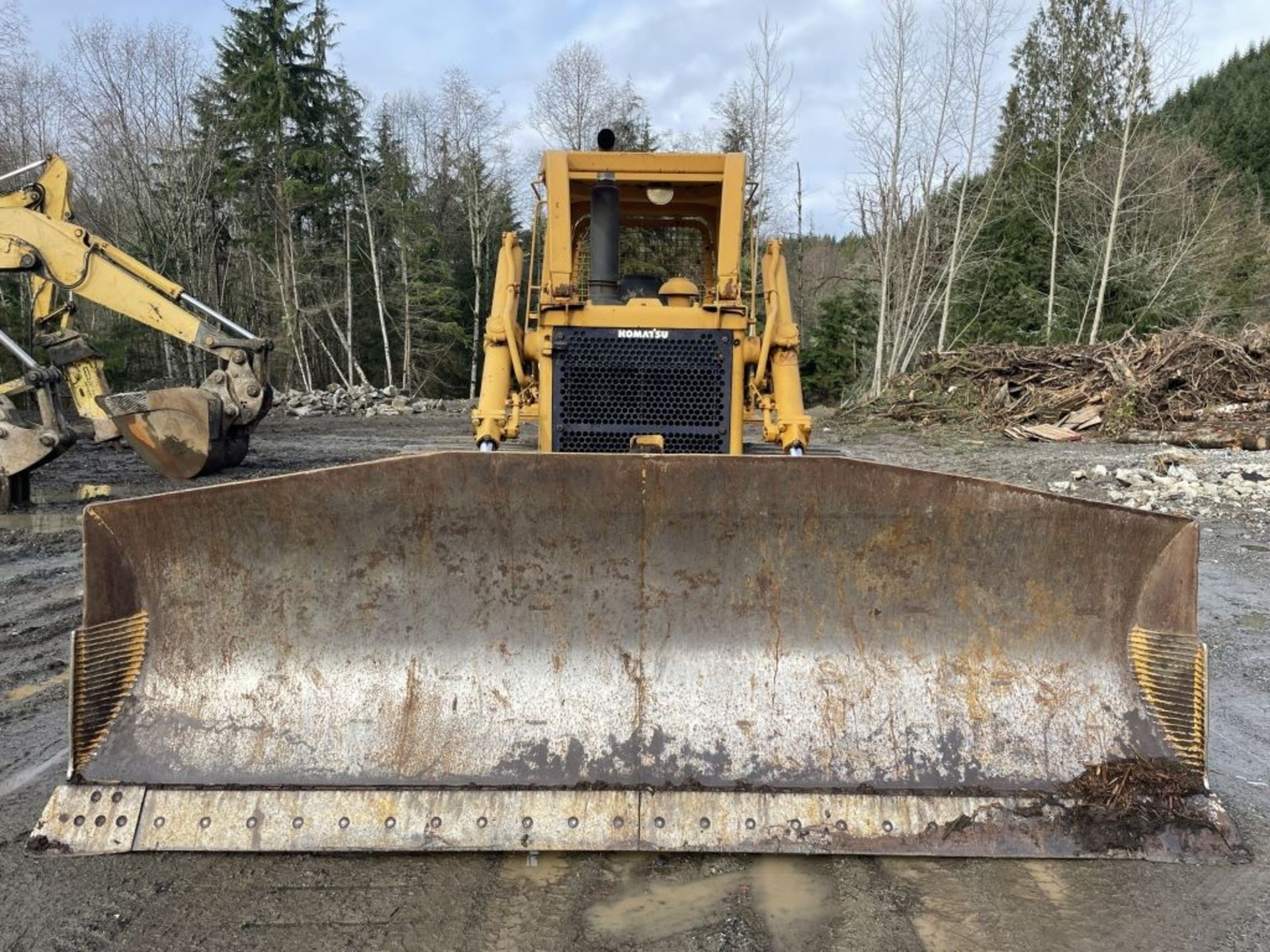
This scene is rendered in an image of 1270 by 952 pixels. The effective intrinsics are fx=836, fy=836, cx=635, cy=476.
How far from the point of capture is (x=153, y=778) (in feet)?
7.85

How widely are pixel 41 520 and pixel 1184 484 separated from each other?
1106cm

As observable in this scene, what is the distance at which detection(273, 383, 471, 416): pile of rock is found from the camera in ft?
73.4

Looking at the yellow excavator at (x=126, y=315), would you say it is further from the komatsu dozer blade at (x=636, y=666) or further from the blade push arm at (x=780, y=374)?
the komatsu dozer blade at (x=636, y=666)

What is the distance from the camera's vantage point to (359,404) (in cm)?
2330

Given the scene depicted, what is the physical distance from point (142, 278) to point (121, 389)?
15.6 m

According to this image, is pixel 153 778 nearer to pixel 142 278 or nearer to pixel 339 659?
pixel 339 659

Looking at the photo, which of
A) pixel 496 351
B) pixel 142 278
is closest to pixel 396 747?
pixel 496 351

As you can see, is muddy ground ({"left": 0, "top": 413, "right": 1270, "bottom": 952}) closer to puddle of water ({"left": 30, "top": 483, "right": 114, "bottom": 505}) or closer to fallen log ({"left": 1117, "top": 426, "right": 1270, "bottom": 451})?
puddle of water ({"left": 30, "top": 483, "right": 114, "bottom": 505})

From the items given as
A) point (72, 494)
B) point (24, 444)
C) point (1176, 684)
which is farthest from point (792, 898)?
point (72, 494)

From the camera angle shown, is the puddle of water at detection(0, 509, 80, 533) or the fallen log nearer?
the puddle of water at detection(0, 509, 80, 533)

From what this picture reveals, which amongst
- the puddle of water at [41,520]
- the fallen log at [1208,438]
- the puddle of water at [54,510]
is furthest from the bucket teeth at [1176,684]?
the fallen log at [1208,438]

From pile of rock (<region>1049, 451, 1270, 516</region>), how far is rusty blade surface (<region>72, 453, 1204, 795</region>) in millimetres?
5533

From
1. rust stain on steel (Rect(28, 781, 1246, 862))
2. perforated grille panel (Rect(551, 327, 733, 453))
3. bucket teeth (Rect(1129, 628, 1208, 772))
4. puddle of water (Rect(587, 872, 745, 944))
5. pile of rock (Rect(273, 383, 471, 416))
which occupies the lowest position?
pile of rock (Rect(273, 383, 471, 416))

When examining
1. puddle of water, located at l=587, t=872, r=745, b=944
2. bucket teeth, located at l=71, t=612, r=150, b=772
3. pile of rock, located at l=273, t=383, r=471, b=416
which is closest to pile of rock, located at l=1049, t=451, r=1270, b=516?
puddle of water, located at l=587, t=872, r=745, b=944
